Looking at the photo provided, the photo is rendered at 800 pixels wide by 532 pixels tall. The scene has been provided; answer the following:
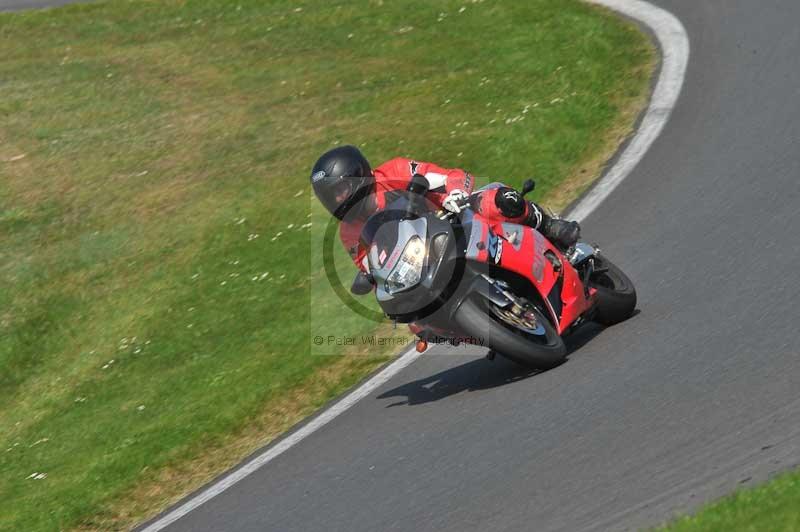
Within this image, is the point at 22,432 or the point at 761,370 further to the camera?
the point at 22,432

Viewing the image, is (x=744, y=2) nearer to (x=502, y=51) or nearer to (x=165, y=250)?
(x=502, y=51)

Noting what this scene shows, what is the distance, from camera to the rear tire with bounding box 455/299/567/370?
7.63m

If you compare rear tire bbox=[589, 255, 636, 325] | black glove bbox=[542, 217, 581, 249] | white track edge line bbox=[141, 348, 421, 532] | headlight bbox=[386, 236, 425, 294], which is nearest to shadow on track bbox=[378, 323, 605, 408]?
rear tire bbox=[589, 255, 636, 325]

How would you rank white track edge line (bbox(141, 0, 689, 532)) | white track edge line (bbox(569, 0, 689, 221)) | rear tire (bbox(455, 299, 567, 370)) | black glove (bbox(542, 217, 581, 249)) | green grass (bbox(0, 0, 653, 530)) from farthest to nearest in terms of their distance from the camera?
white track edge line (bbox(569, 0, 689, 221)), green grass (bbox(0, 0, 653, 530)), black glove (bbox(542, 217, 581, 249)), white track edge line (bbox(141, 0, 689, 532)), rear tire (bbox(455, 299, 567, 370))

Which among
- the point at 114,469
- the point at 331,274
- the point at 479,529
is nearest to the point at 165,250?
the point at 331,274

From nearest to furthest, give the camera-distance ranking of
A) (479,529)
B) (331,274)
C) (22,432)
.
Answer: (479,529) → (22,432) → (331,274)

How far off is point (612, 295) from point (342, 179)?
6.94 feet

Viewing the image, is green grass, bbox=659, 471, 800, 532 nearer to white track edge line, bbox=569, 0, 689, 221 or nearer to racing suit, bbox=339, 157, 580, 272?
racing suit, bbox=339, 157, 580, 272

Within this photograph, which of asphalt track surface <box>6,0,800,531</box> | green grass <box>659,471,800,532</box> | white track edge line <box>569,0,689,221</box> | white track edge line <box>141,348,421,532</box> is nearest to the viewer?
green grass <box>659,471,800,532</box>

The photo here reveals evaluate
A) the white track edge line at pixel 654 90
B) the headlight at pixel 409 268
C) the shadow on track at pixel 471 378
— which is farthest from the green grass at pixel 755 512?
the white track edge line at pixel 654 90

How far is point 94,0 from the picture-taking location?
22.6 metres

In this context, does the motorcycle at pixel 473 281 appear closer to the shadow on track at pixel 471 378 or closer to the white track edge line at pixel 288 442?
the shadow on track at pixel 471 378

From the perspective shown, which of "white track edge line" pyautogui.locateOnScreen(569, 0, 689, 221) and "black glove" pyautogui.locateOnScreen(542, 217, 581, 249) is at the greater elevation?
"black glove" pyautogui.locateOnScreen(542, 217, 581, 249)

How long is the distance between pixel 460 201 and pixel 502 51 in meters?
8.77
